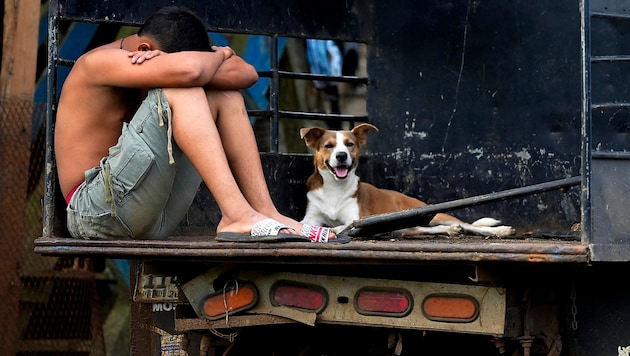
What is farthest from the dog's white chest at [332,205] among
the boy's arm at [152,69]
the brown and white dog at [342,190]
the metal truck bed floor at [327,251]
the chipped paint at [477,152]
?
the metal truck bed floor at [327,251]

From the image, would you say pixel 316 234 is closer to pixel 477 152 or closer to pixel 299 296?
pixel 299 296

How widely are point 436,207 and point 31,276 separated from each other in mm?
3671

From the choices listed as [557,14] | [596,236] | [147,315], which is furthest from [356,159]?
[596,236]

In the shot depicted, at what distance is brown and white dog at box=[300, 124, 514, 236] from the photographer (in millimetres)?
5676

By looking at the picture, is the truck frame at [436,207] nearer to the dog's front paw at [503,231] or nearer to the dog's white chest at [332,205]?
the dog's white chest at [332,205]

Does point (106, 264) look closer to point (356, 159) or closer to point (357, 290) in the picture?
point (356, 159)

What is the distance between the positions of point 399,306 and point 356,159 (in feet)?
7.18

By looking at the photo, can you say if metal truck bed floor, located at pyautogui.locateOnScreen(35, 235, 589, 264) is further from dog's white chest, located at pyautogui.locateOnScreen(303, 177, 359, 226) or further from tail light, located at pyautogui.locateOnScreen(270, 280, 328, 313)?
dog's white chest, located at pyautogui.locateOnScreen(303, 177, 359, 226)

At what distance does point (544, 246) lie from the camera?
3.21m

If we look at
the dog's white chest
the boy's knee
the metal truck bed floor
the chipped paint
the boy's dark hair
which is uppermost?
the boy's dark hair

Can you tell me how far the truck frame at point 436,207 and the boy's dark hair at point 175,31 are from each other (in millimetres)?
491

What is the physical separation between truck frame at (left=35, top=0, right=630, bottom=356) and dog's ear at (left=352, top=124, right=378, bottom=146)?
85mm

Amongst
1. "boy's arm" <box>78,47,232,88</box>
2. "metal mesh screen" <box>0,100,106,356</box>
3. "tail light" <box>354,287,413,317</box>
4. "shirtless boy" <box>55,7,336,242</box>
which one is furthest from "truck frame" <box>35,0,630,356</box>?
"metal mesh screen" <box>0,100,106,356</box>

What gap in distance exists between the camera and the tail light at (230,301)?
3943 millimetres
